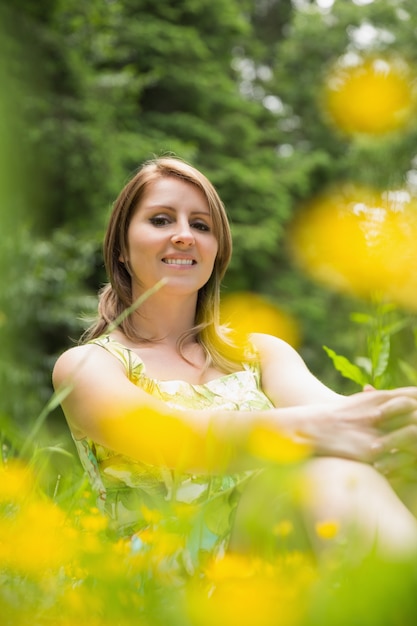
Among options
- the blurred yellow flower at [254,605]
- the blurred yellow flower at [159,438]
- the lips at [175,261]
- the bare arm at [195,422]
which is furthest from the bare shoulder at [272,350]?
the blurred yellow flower at [254,605]

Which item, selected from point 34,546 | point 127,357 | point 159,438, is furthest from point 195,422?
point 34,546

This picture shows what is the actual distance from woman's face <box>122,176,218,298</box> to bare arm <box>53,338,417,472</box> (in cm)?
25

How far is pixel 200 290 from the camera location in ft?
5.91

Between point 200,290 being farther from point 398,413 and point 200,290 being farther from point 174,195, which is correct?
point 398,413

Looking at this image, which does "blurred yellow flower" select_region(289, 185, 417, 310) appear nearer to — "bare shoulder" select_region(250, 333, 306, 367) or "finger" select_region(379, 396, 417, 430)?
"bare shoulder" select_region(250, 333, 306, 367)

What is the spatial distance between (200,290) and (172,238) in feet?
0.73

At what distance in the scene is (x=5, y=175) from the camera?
557 mm

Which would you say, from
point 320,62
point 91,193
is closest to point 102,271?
point 91,193

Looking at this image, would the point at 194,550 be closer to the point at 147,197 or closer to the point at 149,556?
the point at 149,556

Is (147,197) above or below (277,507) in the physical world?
above

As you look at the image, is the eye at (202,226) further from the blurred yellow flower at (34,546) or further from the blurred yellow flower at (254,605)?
the blurred yellow flower at (254,605)

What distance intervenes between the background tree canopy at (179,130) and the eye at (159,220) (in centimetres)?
43

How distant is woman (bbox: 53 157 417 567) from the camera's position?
989 mm

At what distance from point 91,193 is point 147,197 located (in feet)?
21.5
